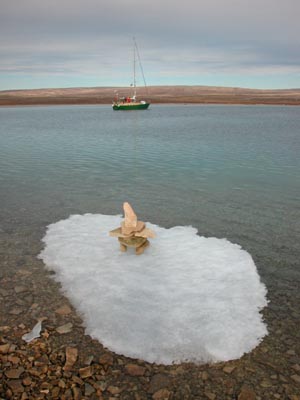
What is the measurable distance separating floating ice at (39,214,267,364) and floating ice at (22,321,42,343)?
0.90m

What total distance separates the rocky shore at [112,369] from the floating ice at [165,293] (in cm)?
24

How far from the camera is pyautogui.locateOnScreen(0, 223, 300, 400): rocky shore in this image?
532 centimetres

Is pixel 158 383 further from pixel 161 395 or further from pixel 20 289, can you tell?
pixel 20 289

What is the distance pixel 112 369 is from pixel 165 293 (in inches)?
96.8

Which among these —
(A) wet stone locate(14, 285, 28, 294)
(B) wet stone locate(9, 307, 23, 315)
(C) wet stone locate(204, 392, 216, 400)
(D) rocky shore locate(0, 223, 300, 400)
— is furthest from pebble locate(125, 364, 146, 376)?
(A) wet stone locate(14, 285, 28, 294)

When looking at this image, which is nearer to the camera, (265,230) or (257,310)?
(257,310)

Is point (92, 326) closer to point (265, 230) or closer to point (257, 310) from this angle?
point (257, 310)

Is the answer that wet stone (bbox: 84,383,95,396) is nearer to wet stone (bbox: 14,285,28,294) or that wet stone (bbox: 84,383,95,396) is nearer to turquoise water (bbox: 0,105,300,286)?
wet stone (bbox: 14,285,28,294)

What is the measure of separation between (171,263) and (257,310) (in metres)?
2.67

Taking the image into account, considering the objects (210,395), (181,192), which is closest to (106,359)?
(210,395)

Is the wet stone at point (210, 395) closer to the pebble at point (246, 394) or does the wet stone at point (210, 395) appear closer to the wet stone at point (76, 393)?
the pebble at point (246, 394)

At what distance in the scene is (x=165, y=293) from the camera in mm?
7953

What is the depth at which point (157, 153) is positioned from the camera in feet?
95.2

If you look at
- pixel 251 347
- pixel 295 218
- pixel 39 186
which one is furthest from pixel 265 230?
pixel 39 186
